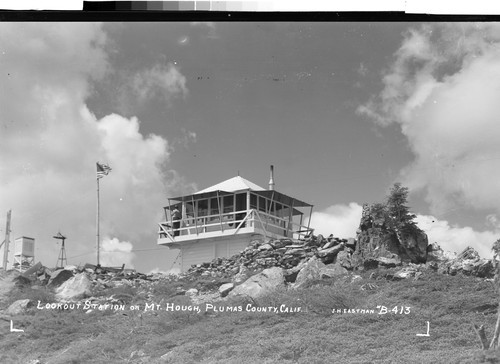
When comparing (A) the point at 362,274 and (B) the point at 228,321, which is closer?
(B) the point at 228,321

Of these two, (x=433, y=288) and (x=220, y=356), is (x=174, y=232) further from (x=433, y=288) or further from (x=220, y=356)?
(x=433, y=288)

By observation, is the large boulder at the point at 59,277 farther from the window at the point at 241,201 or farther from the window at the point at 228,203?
the window at the point at 241,201

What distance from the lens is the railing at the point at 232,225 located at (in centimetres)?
1098

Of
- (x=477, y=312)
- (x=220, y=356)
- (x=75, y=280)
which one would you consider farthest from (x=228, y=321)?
(x=477, y=312)

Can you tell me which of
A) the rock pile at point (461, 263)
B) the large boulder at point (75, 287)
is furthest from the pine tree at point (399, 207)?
the large boulder at point (75, 287)

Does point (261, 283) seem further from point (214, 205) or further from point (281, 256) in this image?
point (214, 205)

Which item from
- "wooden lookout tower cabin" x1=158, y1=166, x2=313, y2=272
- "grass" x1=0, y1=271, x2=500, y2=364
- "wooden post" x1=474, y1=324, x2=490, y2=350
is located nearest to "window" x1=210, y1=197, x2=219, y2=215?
"wooden lookout tower cabin" x1=158, y1=166, x2=313, y2=272

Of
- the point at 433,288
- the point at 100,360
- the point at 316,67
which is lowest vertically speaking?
the point at 100,360

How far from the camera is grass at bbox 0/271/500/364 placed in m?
9.95

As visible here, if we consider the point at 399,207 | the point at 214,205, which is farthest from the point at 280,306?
the point at 399,207

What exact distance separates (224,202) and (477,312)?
3.27 m

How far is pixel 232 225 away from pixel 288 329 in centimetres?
164

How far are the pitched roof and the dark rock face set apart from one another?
1.37 meters

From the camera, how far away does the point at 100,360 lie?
10367 millimetres
